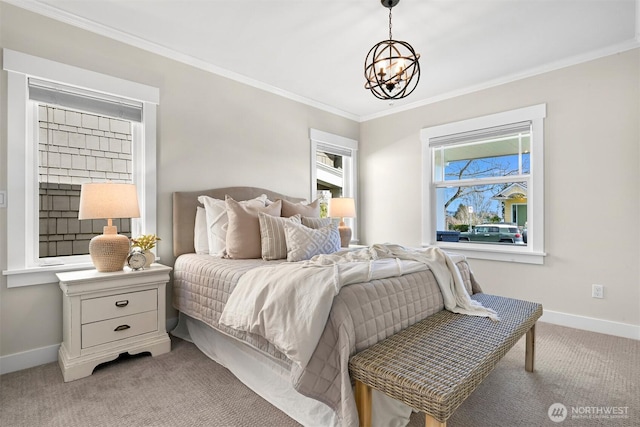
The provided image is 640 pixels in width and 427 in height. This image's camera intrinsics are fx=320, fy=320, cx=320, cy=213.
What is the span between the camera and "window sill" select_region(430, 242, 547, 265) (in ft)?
10.9

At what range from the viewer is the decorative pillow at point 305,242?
2529 millimetres

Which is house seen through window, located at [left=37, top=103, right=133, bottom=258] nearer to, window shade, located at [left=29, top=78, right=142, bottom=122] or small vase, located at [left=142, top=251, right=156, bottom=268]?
window shade, located at [left=29, top=78, right=142, bottom=122]

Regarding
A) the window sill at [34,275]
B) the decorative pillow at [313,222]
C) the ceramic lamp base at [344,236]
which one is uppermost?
the decorative pillow at [313,222]

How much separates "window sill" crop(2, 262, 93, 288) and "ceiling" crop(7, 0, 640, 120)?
1.84m

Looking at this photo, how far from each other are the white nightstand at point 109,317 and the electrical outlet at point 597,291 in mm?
3780

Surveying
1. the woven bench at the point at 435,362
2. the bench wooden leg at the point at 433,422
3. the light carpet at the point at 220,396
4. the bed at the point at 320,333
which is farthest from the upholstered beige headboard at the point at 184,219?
the bench wooden leg at the point at 433,422

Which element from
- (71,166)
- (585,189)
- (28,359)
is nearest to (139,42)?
(71,166)

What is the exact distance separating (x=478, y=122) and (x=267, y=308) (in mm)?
3318

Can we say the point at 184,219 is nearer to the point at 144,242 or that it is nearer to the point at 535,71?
the point at 144,242

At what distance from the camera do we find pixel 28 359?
7.36 ft

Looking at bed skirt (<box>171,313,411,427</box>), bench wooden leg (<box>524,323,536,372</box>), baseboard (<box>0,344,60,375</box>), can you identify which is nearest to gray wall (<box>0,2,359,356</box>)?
baseboard (<box>0,344,60,375</box>)

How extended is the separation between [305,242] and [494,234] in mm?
2431

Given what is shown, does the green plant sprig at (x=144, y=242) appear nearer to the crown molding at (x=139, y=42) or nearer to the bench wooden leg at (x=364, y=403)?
the crown molding at (x=139, y=42)

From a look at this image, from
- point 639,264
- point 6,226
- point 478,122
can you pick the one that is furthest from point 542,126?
point 6,226
